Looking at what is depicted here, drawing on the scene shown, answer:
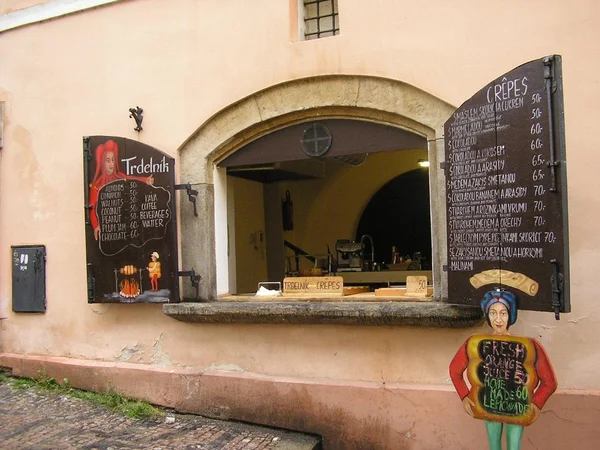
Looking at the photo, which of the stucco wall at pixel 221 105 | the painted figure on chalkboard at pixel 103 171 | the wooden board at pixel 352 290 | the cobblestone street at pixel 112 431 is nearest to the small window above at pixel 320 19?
the stucco wall at pixel 221 105

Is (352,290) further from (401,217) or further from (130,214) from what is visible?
(401,217)

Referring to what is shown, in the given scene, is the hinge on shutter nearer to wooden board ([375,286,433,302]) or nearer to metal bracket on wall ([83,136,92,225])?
wooden board ([375,286,433,302])

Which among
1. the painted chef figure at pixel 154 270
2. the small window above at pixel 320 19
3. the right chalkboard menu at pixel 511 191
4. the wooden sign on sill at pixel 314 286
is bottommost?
the wooden sign on sill at pixel 314 286

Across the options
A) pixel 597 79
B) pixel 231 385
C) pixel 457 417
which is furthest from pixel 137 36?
pixel 457 417

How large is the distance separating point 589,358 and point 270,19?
152 inches

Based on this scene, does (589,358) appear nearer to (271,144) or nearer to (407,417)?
(407,417)

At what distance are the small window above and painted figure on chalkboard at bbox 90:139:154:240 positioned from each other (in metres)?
2.16

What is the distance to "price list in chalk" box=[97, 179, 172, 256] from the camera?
5.80 metres

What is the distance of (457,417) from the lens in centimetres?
482

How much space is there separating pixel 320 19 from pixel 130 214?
2.57 metres

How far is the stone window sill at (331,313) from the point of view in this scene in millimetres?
4766

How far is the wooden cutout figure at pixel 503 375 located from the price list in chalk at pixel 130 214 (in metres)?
3.06

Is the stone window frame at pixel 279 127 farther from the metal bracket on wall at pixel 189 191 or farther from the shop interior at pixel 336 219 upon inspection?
the shop interior at pixel 336 219

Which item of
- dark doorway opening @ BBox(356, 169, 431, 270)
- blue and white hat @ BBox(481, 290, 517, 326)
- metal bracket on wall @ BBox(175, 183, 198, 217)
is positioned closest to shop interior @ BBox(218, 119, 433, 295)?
dark doorway opening @ BBox(356, 169, 431, 270)
